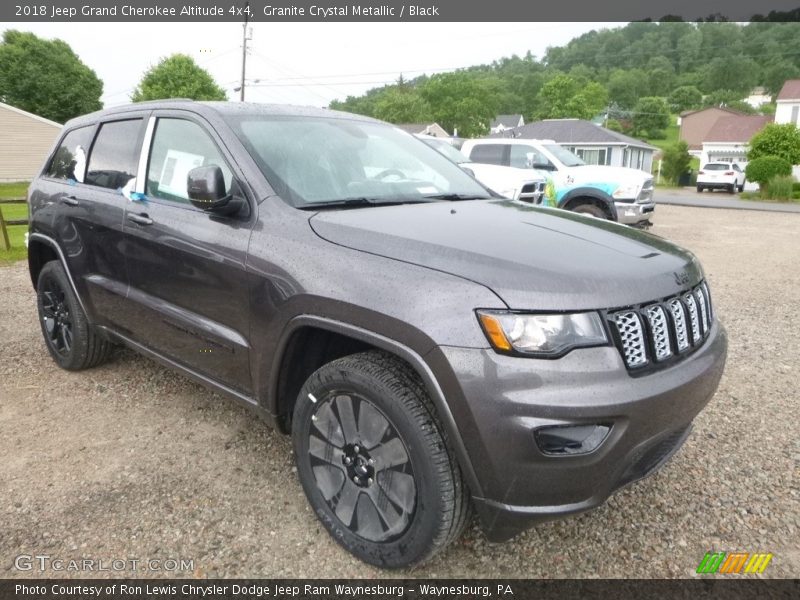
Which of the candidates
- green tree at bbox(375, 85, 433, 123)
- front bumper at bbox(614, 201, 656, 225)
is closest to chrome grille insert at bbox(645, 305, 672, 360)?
front bumper at bbox(614, 201, 656, 225)

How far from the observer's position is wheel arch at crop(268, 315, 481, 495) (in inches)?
81.8

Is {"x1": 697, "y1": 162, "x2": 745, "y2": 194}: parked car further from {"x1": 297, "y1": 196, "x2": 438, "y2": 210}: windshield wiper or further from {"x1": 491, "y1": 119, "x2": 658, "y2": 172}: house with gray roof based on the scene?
→ {"x1": 297, "y1": 196, "x2": 438, "y2": 210}: windshield wiper

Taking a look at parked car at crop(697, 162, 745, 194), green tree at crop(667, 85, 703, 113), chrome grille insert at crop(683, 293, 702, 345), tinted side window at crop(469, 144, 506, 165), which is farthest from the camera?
green tree at crop(667, 85, 703, 113)

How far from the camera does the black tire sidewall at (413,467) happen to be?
2146mm

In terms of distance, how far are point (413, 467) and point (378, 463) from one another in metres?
0.19

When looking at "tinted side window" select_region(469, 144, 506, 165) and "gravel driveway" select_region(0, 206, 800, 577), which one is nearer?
"gravel driveway" select_region(0, 206, 800, 577)

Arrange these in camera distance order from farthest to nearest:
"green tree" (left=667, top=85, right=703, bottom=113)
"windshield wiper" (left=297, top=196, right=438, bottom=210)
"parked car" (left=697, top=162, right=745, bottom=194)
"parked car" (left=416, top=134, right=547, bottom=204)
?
"green tree" (left=667, top=85, right=703, bottom=113) < "parked car" (left=697, top=162, right=745, bottom=194) < "parked car" (left=416, top=134, right=547, bottom=204) < "windshield wiper" (left=297, top=196, right=438, bottom=210)

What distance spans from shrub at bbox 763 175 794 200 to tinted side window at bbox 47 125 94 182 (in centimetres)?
2884

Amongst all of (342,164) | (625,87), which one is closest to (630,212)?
(342,164)

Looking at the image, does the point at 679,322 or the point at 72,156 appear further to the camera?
the point at 72,156

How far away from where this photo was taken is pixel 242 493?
298 centimetres

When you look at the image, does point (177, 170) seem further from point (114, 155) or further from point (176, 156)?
point (114, 155)

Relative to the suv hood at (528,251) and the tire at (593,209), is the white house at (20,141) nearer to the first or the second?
the tire at (593,209)

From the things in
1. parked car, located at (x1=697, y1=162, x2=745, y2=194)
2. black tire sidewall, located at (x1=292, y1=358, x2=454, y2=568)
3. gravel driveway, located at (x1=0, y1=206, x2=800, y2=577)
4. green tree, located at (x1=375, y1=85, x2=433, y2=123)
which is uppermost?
green tree, located at (x1=375, y1=85, x2=433, y2=123)
